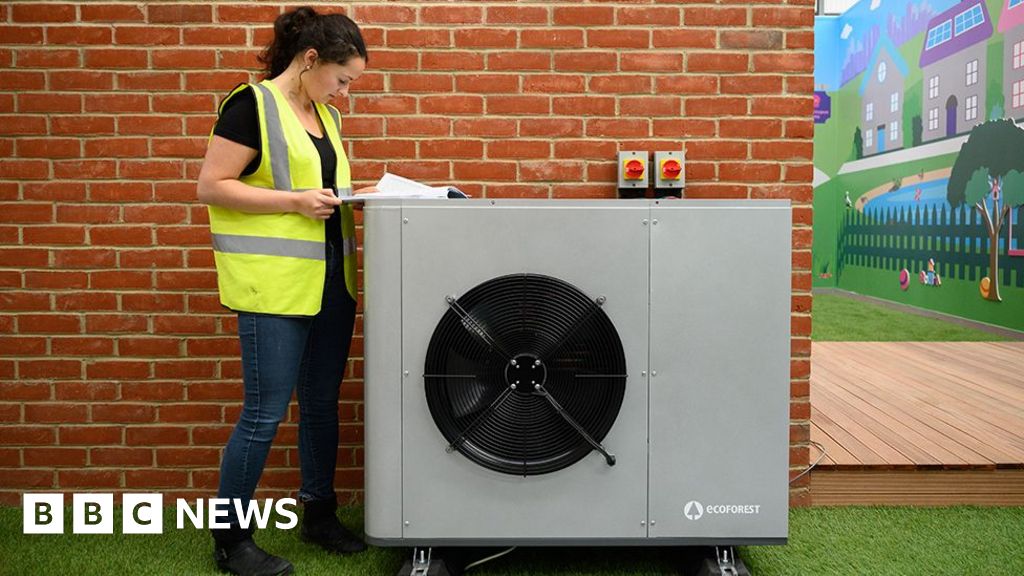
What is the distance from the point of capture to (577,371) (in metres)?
1.69

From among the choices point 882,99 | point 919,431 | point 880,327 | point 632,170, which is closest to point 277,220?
point 632,170

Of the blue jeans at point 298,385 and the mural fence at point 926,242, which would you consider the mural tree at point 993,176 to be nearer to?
the mural fence at point 926,242

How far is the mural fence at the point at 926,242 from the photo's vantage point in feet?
16.6

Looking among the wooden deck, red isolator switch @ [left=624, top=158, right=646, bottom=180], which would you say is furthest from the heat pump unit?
the wooden deck

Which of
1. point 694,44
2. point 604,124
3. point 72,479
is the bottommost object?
point 72,479

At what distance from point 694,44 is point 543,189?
2.13ft

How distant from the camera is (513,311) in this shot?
1.67 meters

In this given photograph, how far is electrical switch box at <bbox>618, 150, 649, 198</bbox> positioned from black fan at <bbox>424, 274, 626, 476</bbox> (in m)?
0.61

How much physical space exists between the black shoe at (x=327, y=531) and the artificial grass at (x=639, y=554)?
30 mm

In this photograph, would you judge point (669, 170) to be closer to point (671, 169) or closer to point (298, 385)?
point (671, 169)

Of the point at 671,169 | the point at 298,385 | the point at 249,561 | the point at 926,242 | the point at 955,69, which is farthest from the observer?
the point at 926,242

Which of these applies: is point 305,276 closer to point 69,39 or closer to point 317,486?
point 317,486

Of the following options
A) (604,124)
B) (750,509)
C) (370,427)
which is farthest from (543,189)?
(750,509)

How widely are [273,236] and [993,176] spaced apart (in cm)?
543
